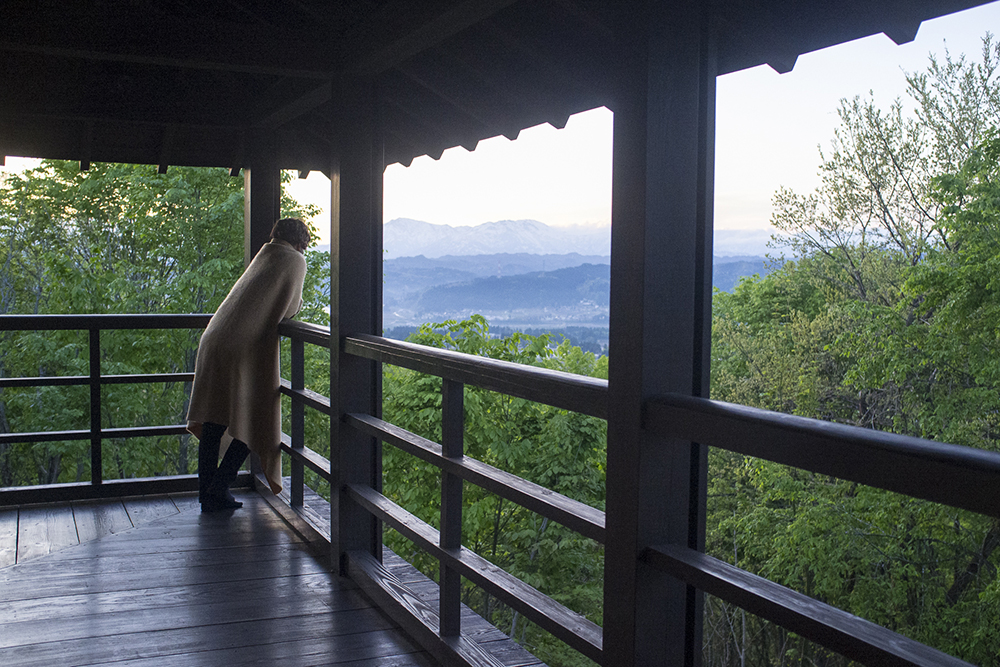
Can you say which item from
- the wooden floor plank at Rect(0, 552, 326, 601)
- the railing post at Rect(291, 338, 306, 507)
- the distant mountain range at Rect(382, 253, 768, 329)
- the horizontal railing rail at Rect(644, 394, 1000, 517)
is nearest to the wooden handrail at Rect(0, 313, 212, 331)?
the railing post at Rect(291, 338, 306, 507)

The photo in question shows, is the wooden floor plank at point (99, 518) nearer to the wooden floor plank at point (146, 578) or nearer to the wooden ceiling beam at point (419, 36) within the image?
the wooden floor plank at point (146, 578)

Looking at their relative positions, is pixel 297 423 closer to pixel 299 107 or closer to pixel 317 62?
pixel 299 107

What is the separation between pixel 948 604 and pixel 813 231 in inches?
312

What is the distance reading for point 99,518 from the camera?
421 cm

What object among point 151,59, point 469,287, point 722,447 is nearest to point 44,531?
point 151,59

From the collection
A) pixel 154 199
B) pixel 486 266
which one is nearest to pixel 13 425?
pixel 154 199

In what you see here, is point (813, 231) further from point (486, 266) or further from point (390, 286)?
point (390, 286)

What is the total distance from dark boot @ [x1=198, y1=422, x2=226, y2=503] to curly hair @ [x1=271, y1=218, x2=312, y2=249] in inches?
37.5

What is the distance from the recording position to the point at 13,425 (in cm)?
1777

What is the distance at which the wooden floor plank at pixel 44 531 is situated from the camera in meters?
3.69

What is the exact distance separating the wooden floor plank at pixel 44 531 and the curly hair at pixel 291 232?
1.64 m

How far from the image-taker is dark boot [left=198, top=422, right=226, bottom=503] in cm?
412

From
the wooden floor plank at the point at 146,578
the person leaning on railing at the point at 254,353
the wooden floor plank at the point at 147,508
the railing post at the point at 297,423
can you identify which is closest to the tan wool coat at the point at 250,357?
the person leaning on railing at the point at 254,353

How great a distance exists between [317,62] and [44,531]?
250 centimetres
